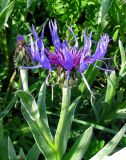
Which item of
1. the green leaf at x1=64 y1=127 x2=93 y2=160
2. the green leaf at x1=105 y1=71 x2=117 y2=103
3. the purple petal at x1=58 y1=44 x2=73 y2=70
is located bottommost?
the green leaf at x1=64 y1=127 x2=93 y2=160

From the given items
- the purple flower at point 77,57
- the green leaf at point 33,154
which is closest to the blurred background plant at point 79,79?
the green leaf at point 33,154

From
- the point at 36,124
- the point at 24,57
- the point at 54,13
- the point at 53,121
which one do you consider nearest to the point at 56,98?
the point at 53,121

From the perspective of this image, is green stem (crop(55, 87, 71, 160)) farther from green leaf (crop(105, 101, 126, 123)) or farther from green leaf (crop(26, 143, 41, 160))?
green leaf (crop(105, 101, 126, 123))

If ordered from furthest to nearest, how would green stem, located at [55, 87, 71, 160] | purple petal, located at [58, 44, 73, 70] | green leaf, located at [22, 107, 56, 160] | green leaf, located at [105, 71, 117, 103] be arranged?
green leaf, located at [105, 71, 117, 103] < green leaf, located at [22, 107, 56, 160] < green stem, located at [55, 87, 71, 160] < purple petal, located at [58, 44, 73, 70]

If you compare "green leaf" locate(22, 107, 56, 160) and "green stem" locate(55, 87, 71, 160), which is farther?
"green leaf" locate(22, 107, 56, 160)

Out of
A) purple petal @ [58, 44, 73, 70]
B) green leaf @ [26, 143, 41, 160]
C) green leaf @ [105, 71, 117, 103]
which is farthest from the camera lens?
green leaf @ [105, 71, 117, 103]

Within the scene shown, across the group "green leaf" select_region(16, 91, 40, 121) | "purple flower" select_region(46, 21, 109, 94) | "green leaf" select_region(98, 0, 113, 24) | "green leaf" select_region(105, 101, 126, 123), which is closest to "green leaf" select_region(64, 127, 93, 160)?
"green leaf" select_region(16, 91, 40, 121)

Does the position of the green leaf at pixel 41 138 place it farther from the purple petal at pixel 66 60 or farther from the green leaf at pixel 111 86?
the green leaf at pixel 111 86

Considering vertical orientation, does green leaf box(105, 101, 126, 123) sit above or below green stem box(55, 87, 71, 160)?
below
